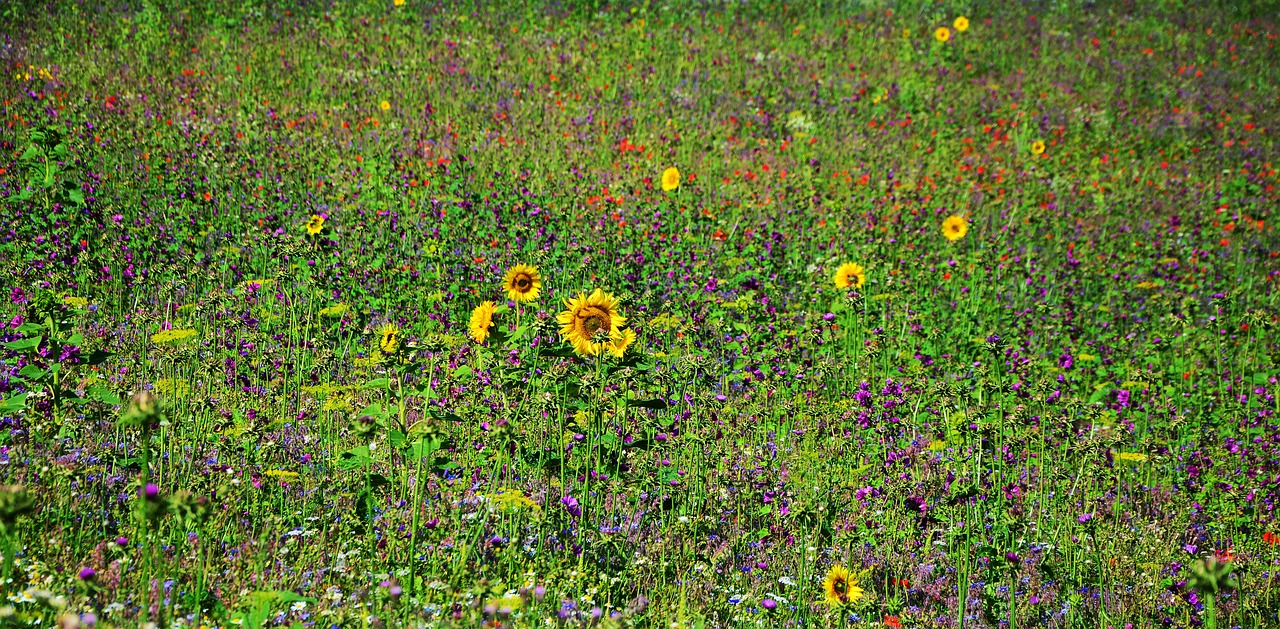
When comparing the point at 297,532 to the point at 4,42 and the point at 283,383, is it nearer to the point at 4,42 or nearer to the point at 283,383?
the point at 283,383

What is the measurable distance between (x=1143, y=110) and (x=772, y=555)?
36.0 ft

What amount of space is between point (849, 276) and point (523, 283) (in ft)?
7.78

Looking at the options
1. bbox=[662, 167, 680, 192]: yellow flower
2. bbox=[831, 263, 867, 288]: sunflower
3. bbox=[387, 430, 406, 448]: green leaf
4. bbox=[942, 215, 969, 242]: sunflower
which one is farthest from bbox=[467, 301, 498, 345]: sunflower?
bbox=[942, 215, 969, 242]: sunflower

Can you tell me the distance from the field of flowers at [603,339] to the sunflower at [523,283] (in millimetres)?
20

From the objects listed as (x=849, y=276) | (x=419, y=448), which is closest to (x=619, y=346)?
(x=419, y=448)

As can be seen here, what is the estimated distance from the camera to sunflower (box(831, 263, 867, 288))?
5074 millimetres

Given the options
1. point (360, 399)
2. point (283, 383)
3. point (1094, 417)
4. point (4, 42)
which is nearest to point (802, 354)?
point (1094, 417)

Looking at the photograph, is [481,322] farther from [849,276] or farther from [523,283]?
[849,276]

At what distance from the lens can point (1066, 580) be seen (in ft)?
9.49

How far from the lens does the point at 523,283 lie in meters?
3.54

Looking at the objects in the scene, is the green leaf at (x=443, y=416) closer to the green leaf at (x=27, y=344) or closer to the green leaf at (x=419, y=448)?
the green leaf at (x=419, y=448)

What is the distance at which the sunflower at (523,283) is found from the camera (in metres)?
3.51

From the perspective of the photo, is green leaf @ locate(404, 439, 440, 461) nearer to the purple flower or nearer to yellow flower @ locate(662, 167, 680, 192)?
the purple flower

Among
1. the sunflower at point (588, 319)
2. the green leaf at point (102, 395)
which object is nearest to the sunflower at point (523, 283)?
the sunflower at point (588, 319)
